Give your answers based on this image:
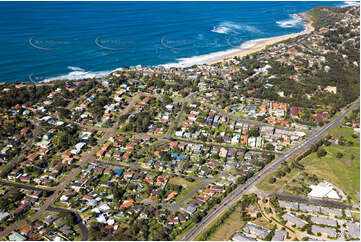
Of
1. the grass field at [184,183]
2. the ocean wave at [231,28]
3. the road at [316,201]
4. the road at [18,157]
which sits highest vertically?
the ocean wave at [231,28]

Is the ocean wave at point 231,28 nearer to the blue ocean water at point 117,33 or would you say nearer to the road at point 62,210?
the blue ocean water at point 117,33

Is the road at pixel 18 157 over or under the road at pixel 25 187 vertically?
over

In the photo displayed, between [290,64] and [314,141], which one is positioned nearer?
[314,141]

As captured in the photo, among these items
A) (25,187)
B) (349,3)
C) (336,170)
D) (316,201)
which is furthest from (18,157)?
(349,3)

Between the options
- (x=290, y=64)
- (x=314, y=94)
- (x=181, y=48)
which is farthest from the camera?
(x=181, y=48)

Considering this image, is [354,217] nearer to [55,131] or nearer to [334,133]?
[334,133]

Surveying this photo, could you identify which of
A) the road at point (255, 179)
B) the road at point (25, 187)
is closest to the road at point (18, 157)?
the road at point (25, 187)


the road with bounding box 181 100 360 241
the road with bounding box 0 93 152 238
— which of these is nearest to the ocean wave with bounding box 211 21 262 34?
the road with bounding box 181 100 360 241

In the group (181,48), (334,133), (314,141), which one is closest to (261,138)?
(314,141)

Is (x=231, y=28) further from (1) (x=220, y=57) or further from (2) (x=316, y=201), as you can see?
(2) (x=316, y=201)
